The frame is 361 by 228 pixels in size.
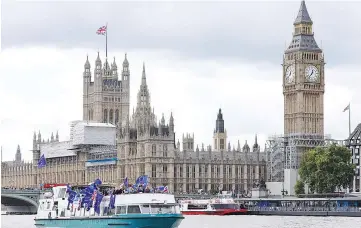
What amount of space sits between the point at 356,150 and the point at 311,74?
60.7 ft

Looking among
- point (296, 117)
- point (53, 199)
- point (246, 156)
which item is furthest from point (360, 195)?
point (53, 199)

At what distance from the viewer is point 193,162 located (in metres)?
157

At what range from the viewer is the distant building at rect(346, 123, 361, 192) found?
136m

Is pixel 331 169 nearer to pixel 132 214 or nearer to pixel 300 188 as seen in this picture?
pixel 300 188

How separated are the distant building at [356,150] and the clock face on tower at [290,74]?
15.7 m

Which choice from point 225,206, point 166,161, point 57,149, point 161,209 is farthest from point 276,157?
point 161,209

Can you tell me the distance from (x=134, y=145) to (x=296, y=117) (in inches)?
948

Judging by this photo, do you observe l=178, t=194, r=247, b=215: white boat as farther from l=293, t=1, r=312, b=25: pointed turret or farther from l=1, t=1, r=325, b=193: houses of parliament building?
l=293, t=1, r=312, b=25: pointed turret

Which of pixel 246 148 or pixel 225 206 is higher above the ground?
pixel 246 148

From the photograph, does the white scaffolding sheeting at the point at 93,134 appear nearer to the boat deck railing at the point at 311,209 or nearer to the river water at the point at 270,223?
the boat deck railing at the point at 311,209

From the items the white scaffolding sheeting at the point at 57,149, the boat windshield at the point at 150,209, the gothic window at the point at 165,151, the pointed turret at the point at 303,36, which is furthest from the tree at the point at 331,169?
the boat windshield at the point at 150,209

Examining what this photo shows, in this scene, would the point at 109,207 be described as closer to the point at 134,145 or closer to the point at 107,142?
the point at 134,145

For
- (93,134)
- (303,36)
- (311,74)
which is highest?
(303,36)

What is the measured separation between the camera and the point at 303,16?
509ft
